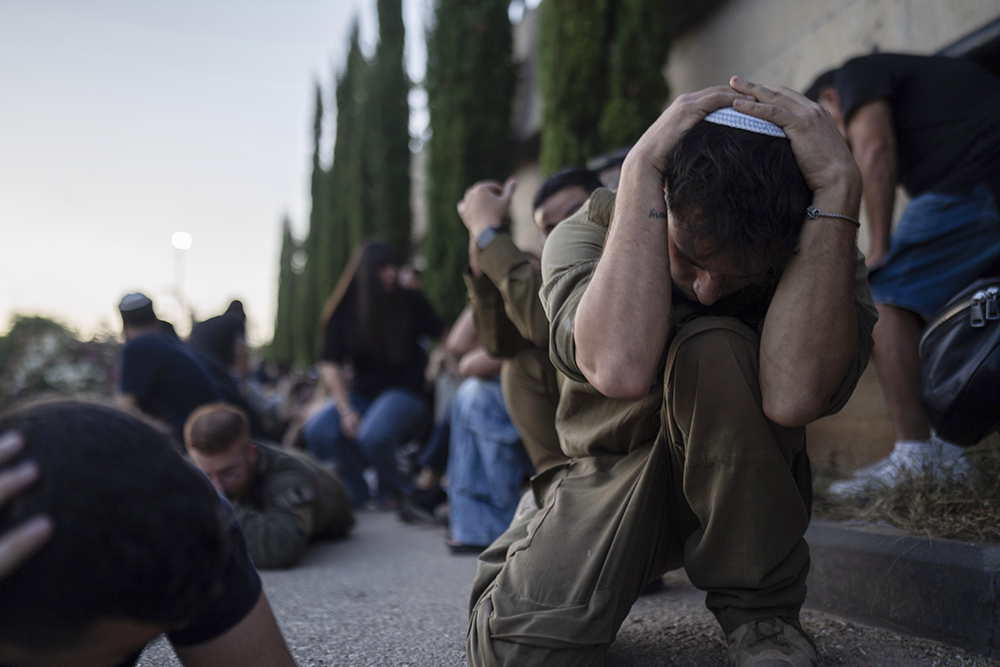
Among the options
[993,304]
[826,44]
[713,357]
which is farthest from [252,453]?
[826,44]

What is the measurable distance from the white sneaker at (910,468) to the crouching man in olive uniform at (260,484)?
7.30 feet

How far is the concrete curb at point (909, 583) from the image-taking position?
1.58 meters

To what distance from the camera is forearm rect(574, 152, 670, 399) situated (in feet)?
4.62

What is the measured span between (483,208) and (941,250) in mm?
1529

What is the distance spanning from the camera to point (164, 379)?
3.90 metres

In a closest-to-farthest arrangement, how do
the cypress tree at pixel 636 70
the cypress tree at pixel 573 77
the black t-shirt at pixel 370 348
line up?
the black t-shirt at pixel 370 348
the cypress tree at pixel 636 70
the cypress tree at pixel 573 77

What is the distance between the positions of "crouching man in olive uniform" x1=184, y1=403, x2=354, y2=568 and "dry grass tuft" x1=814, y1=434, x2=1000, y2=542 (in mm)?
2209

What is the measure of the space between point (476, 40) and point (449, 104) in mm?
751

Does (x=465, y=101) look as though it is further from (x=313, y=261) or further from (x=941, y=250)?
(x=313, y=261)

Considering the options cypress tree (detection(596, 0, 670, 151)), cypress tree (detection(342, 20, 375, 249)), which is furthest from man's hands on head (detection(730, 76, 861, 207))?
cypress tree (detection(342, 20, 375, 249))

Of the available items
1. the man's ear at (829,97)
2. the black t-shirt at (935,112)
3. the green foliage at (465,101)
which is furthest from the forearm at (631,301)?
the green foliage at (465,101)

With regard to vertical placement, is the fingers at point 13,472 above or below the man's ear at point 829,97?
below

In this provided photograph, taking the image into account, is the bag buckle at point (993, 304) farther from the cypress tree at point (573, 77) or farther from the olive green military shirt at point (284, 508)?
the cypress tree at point (573, 77)

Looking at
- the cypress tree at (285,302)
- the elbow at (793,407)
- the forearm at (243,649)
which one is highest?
the elbow at (793,407)
